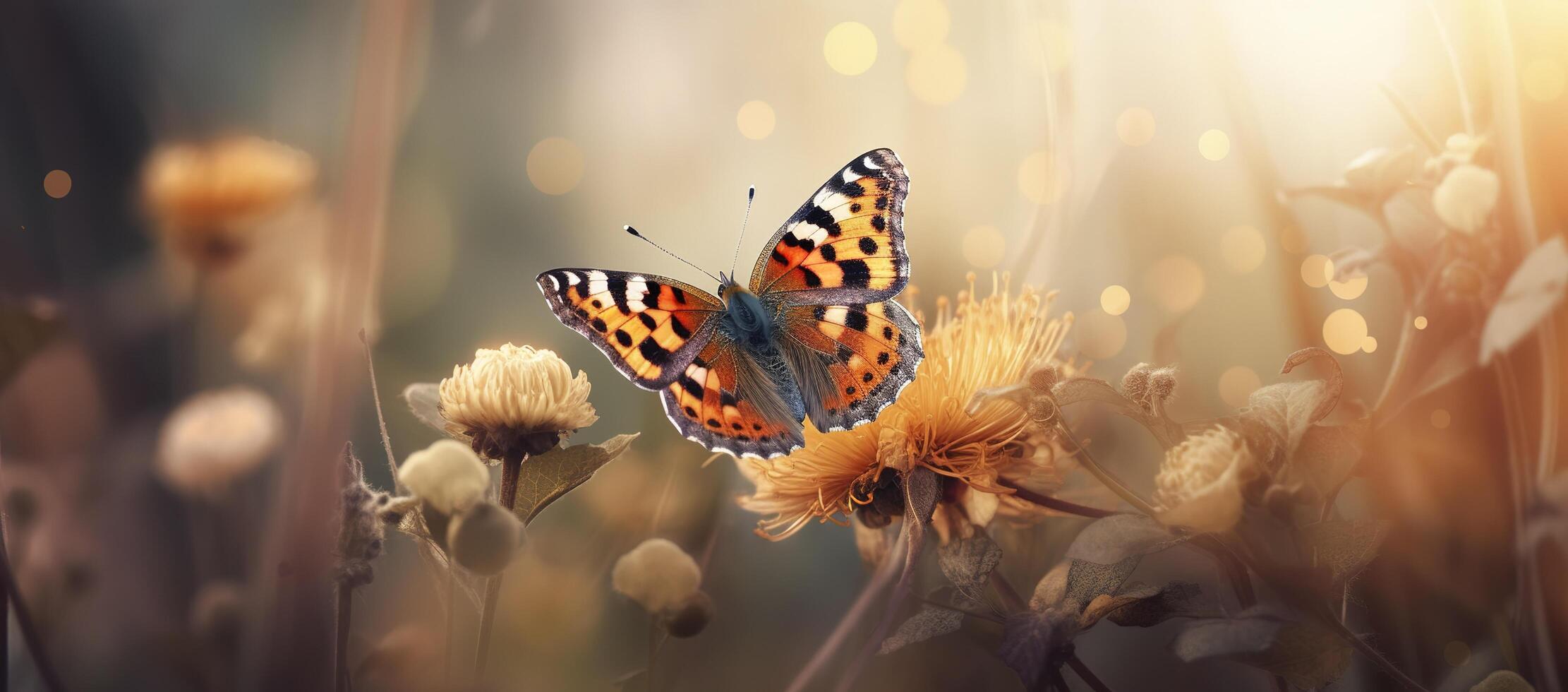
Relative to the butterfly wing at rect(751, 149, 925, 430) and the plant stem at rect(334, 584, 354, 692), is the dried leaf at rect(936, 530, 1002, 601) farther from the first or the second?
the plant stem at rect(334, 584, 354, 692)

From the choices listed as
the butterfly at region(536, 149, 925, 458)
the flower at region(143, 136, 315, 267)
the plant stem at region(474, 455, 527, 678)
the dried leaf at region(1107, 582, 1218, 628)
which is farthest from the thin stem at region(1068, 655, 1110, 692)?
the flower at region(143, 136, 315, 267)

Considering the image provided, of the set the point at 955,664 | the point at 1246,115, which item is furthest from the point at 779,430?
the point at 1246,115

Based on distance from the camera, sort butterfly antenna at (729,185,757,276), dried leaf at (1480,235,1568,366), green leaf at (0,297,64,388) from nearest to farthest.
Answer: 1. dried leaf at (1480,235,1568,366)
2. green leaf at (0,297,64,388)
3. butterfly antenna at (729,185,757,276)

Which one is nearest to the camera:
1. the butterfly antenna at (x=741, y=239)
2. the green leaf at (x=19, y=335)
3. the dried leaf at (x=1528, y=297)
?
the dried leaf at (x=1528, y=297)

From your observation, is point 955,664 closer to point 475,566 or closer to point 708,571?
point 708,571

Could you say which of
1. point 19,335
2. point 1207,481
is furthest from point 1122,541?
point 19,335

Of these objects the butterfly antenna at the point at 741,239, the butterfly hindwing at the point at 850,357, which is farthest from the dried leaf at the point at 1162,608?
the butterfly antenna at the point at 741,239

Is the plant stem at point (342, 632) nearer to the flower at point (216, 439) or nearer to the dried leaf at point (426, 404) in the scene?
the dried leaf at point (426, 404)
